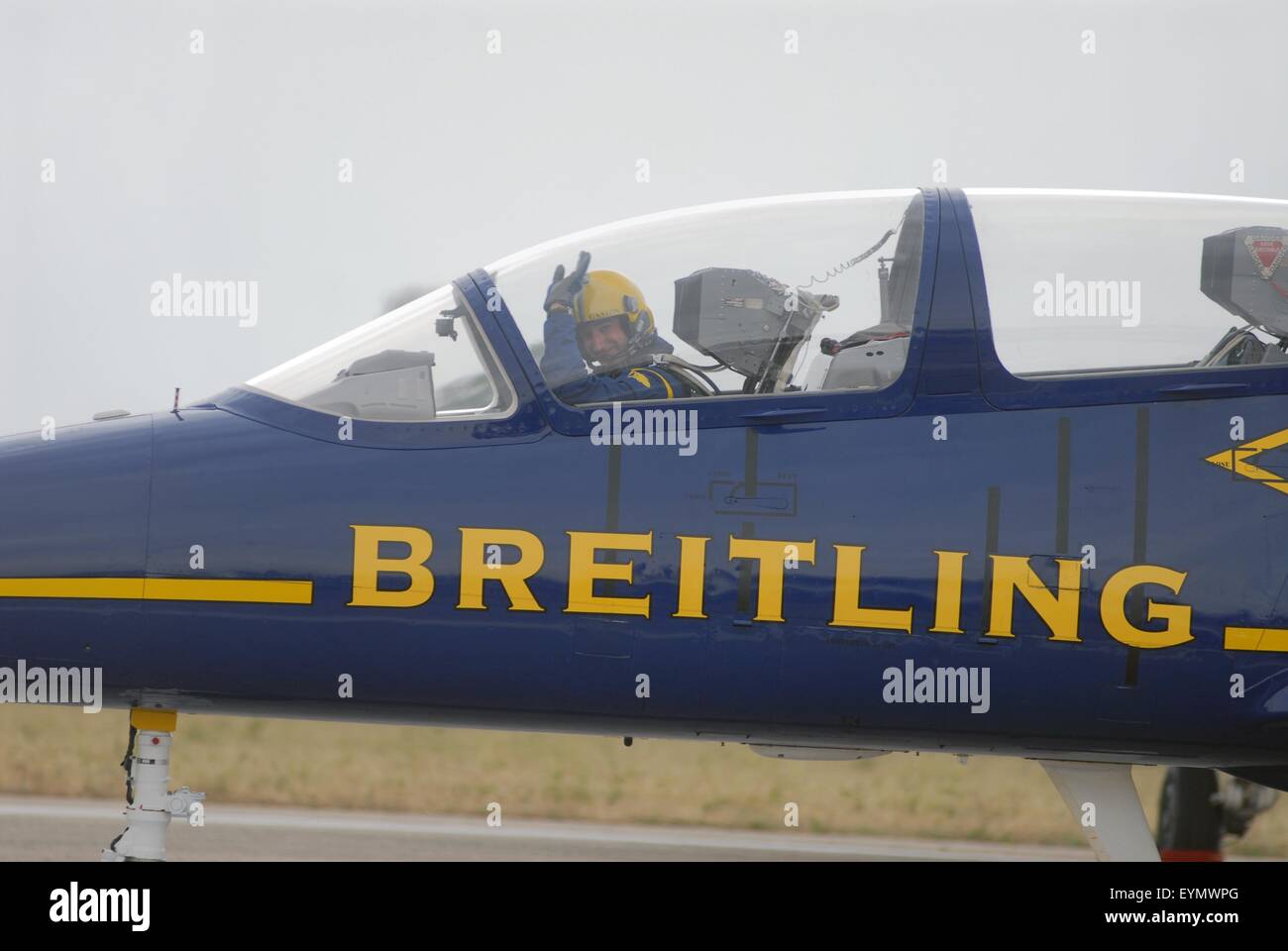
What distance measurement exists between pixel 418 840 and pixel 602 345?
5.68 metres

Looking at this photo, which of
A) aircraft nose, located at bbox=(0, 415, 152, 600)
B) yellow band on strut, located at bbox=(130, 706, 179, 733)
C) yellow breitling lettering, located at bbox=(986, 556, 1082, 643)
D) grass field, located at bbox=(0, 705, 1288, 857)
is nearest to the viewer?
aircraft nose, located at bbox=(0, 415, 152, 600)

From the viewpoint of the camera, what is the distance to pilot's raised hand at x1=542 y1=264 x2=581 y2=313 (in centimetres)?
480

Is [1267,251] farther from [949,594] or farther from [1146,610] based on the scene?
[949,594]

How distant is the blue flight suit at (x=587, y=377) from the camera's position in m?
4.64

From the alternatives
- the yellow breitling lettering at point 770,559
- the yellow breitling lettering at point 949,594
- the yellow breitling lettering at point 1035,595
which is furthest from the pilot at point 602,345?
the yellow breitling lettering at point 1035,595

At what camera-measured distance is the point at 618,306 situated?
4.85 m

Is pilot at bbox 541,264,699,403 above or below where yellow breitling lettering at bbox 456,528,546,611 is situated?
above

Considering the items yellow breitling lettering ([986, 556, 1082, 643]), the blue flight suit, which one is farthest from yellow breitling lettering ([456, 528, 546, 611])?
yellow breitling lettering ([986, 556, 1082, 643])

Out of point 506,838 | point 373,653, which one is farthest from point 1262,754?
point 506,838

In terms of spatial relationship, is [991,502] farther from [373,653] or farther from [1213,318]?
[373,653]

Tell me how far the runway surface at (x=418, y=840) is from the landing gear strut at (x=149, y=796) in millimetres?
4011

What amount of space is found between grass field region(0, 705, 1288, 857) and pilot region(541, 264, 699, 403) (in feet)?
23.0

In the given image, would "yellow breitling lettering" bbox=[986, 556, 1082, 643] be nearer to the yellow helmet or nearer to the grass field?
the yellow helmet
